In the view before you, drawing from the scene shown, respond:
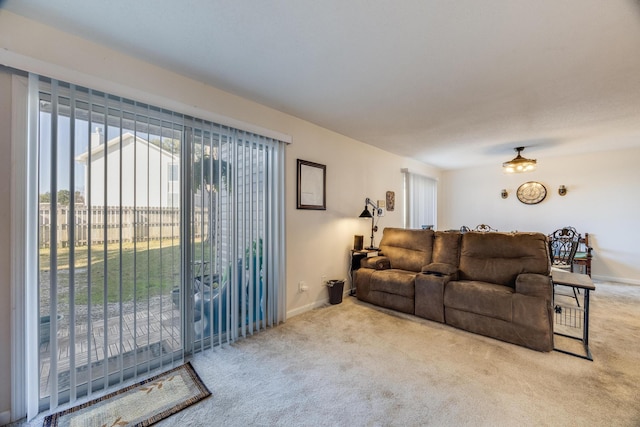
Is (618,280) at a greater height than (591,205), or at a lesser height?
lesser

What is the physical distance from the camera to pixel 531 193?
548 centimetres

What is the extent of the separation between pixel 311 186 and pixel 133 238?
1.96m

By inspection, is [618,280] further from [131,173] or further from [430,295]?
[131,173]

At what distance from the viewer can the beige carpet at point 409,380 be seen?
1.58 meters

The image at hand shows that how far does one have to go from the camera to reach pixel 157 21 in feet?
5.23

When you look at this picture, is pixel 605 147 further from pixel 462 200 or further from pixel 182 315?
pixel 182 315

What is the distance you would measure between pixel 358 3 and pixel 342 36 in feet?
0.92

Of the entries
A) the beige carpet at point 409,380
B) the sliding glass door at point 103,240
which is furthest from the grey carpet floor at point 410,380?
the sliding glass door at point 103,240

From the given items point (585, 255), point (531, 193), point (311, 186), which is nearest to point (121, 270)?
point (311, 186)

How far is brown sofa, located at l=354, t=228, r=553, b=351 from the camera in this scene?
243 centimetres

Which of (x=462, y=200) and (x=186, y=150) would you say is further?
(x=462, y=200)

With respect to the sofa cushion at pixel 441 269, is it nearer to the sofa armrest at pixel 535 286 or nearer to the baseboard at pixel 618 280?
the sofa armrest at pixel 535 286

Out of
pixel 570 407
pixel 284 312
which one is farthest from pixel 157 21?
pixel 570 407

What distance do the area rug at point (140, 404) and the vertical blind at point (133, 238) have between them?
0.44 feet
